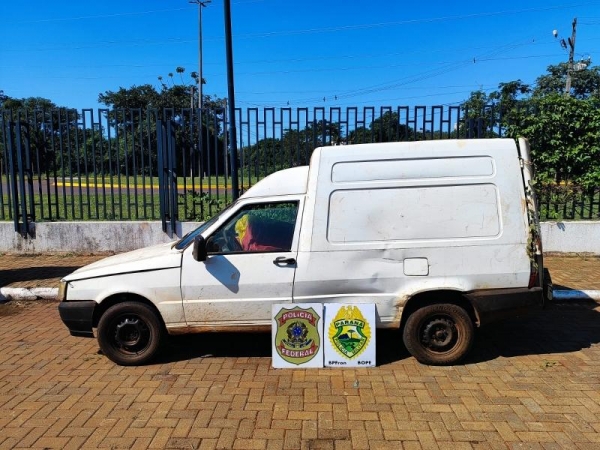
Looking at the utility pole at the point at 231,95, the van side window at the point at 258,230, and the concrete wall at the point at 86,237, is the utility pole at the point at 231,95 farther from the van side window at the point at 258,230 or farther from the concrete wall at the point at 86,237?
the van side window at the point at 258,230

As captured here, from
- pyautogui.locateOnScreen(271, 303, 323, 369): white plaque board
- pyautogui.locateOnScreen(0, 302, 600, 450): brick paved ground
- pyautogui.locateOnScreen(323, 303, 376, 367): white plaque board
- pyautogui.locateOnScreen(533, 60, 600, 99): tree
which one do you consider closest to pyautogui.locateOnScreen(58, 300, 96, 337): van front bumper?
pyautogui.locateOnScreen(0, 302, 600, 450): brick paved ground

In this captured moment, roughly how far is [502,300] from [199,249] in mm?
2830

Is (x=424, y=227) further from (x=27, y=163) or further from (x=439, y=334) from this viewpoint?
(x=27, y=163)

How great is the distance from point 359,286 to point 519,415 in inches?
64.1

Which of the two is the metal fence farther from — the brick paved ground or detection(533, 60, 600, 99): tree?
detection(533, 60, 600, 99): tree

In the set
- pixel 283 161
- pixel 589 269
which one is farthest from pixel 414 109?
pixel 589 269

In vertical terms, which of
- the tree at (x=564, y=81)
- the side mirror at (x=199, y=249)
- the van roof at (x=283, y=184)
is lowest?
the side mirror at (x=199, y=249)

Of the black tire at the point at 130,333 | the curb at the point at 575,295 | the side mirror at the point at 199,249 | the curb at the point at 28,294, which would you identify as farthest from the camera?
the curb at the point at 28,294

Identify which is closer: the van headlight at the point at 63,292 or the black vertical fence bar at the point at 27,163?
the van headlight at the point at 63,292

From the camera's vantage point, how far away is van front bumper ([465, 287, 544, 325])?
430 cm

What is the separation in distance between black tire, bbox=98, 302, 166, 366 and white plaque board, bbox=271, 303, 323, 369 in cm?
114

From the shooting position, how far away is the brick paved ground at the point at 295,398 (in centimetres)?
326

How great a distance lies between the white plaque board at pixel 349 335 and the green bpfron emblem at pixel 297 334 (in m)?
0.12

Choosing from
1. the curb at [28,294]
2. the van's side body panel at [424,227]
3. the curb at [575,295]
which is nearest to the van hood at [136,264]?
the van's side body panel at [424,227]
